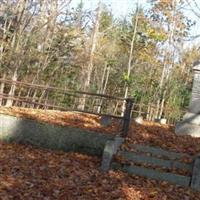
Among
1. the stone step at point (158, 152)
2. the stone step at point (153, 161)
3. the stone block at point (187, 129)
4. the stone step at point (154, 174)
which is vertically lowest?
the stone step at point (154, 174)

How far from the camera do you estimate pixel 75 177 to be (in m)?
8.02

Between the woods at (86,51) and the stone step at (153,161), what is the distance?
5185mm

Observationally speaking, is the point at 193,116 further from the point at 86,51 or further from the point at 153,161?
the point at 86,51

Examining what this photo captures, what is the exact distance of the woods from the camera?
2300 cm

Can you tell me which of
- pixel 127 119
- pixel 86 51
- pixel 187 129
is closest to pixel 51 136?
pixel 127 119

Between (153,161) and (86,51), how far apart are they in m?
22.4

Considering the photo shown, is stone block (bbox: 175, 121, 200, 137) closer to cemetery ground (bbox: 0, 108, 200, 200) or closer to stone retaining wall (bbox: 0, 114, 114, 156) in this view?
cemetery ground (bbox: 0, 108, 200, 200)

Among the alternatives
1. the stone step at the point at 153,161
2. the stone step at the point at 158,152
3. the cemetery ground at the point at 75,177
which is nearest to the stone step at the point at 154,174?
the cemetery ground at the point at 75,177

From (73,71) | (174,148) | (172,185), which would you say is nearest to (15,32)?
(73,71)

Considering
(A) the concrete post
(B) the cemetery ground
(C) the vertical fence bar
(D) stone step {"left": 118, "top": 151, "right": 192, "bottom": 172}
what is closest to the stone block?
(A) the concrete post

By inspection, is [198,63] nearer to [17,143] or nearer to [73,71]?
[17,143]

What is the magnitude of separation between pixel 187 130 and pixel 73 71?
66.2ft

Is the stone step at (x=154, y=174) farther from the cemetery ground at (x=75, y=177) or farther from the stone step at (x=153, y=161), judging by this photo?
the stone step at (x=153, y=161)

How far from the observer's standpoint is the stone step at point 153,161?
8.95 m
